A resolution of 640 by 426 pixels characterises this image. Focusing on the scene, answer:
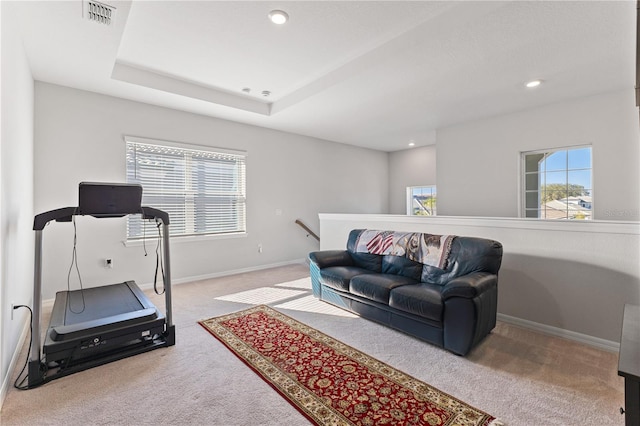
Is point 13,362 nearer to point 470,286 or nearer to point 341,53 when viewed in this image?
point 470,286

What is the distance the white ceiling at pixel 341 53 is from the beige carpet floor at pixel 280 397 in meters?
2.78

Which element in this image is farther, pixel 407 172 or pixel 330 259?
pixel 407 172

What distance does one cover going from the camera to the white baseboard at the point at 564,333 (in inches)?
102

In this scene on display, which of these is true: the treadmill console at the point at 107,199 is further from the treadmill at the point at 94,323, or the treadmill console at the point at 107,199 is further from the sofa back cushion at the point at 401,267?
the sofa back cushion at the point at 401,267

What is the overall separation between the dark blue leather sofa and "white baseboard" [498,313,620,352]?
0.55 m

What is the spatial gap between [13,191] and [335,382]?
294 centimetres

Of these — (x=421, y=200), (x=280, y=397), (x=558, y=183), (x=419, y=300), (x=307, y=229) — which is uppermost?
(x=558, y=183)

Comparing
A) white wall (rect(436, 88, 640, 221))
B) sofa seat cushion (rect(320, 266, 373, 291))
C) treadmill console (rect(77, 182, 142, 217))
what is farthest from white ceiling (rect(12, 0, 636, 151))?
sofa seat cushion (rect(320, 266, 373, 291))

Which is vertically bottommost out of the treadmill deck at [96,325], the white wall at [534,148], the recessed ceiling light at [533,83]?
the treadmill deck at [96,325]

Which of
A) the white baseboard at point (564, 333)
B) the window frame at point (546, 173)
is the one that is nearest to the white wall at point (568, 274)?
the white baseboard at point (564, 333)

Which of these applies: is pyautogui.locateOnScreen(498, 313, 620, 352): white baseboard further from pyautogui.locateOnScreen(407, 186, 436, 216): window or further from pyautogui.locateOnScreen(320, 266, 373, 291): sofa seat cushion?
pyautogui.locateOnScreen(407, 186, 436, 216): window

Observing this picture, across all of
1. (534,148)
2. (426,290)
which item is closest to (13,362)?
(426,290)

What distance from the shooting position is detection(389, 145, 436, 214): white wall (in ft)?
24.6

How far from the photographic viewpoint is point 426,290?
2.73 metres
